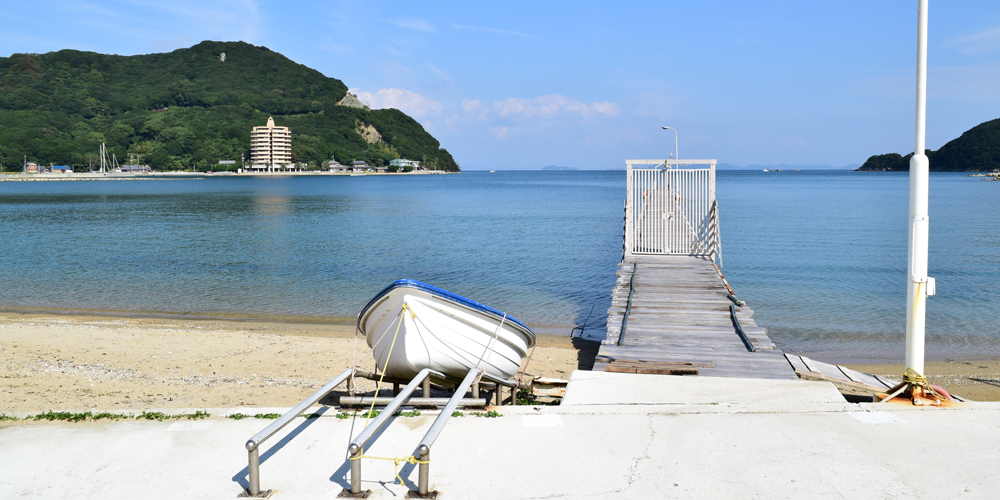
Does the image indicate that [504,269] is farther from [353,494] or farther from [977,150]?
[977,150]

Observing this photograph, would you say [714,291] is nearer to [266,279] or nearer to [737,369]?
[737,369]

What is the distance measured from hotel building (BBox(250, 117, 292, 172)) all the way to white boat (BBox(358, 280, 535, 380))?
193 m

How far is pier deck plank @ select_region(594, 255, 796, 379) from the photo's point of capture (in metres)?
8.05

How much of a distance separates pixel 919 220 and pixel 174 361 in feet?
37.0

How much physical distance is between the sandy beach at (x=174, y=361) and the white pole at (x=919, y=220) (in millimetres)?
5689

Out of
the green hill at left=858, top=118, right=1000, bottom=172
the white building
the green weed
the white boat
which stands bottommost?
the green weed

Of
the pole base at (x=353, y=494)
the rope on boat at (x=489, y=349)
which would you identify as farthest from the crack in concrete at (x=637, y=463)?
the rope on boat at (x=489, y=349)

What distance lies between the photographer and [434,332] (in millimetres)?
6730

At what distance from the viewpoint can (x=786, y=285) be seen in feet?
64.8

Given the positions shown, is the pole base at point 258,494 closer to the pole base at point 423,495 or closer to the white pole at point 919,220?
the pole base at point 423,495

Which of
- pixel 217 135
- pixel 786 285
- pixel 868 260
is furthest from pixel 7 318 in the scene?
pixel 217 135

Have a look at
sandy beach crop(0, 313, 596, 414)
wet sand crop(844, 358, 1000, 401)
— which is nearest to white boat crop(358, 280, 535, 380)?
→ sandy beach crop(0, 313, 596, 414)

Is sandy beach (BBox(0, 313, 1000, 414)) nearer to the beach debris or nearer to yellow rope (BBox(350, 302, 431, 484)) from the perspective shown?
the beach debris

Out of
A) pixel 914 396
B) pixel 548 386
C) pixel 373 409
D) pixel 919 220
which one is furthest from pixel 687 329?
pixel 373 409
